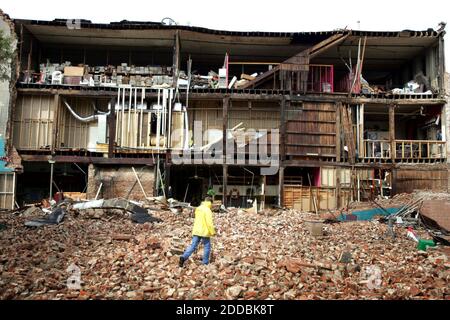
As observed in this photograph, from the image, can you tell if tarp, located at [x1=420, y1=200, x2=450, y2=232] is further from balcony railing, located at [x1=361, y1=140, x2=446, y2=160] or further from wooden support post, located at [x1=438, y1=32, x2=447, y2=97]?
wooden support post, located at [x1=438, y1=32, x2=447, y2=97]

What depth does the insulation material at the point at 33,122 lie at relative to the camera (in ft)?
62.6

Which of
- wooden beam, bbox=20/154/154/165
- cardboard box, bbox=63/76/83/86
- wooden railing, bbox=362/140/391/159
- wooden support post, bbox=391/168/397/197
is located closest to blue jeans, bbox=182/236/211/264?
wooden beam, bbox=20/154/154/165

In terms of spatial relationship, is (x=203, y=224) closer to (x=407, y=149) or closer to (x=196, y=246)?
(x=196, y=246)

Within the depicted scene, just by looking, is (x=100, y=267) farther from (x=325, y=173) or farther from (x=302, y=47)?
(x=302, y=47)

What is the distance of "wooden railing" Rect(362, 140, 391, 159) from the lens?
1997 cm

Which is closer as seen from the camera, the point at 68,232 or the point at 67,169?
the point at 68,232

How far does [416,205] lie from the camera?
1441cm

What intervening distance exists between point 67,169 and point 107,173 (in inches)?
129

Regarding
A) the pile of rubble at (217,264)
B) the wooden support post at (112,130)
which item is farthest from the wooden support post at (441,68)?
the wooden support post at (112,130)

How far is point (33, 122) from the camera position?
19250mm

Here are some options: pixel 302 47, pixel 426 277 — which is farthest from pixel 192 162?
pixel 426 277

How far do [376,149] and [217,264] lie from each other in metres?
14.7

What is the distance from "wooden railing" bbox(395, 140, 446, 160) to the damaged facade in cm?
9

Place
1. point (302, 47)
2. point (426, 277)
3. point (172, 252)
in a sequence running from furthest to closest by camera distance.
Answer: point (302, 47) < point (172, 252) < point (426, 277)
